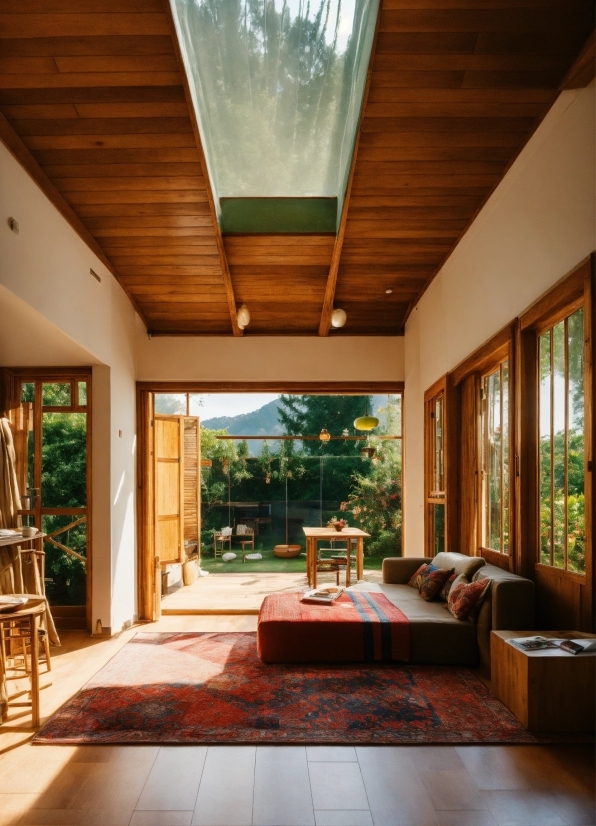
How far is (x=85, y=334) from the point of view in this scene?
5645 mm

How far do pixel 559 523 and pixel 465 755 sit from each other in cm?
144

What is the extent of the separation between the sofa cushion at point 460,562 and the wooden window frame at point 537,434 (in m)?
0.66

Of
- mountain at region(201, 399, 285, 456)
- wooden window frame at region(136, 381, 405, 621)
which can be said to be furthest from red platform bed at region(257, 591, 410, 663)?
mountain at region(201, 399, 285, 456)

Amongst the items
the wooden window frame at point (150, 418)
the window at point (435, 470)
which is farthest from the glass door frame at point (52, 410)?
the window at point (435, 470)

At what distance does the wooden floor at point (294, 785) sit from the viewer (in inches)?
108

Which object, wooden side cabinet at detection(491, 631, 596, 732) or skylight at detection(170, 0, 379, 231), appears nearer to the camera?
wooden side cabinet at detection(491, 631, 596, 732)

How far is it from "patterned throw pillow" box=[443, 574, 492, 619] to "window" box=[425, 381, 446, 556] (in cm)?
140

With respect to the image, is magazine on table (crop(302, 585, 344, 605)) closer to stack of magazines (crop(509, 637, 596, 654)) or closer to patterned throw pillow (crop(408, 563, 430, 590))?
patterned throw pillow (crop(408, 563, 430, 590))

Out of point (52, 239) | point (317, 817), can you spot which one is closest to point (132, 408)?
point (52, 239)

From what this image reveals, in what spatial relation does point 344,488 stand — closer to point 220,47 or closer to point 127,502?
point 127,502

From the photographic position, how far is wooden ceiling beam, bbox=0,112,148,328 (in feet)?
13.9

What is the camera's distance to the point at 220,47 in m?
4.39

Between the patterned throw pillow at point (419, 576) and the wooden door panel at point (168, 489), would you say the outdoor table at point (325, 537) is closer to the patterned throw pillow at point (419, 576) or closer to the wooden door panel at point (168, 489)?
the wooden door panel at point (168, 489)

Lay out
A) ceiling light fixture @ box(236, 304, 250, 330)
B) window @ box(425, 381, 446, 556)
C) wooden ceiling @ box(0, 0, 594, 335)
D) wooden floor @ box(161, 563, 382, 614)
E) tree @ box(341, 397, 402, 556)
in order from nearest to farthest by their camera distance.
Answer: wooden ceiling @ box(0, 0, 594, 335) → window @ box(425, 381, 446, 556) → ceiling light fixture @ box(236, 304, 250, 330) → wooden floor @ box(161, 563, 382, 614) → tree @ box(341, 397, 402, 556)
